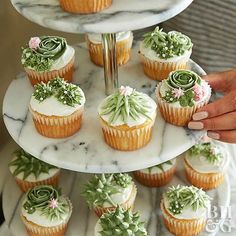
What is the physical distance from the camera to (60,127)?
113 centimetres

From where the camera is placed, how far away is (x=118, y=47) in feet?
4.28

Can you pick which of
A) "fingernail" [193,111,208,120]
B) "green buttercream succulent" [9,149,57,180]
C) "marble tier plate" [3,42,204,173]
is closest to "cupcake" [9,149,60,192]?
"green buttercream succulent" [9,149,57,180]

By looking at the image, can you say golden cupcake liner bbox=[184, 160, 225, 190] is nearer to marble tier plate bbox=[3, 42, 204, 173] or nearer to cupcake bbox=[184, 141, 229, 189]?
cupcake bbox=[184, 141, 229, 189]

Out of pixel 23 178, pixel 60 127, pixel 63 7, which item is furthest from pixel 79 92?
pixel 23 178

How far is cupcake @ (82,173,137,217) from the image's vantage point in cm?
130

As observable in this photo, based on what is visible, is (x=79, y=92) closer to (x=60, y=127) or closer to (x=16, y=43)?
(x=60, y=127)

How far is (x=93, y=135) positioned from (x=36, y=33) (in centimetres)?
64

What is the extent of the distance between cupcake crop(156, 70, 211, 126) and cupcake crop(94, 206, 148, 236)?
236 millimetres

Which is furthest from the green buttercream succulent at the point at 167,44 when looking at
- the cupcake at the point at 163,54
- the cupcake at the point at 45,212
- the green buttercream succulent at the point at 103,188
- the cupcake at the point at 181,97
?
the cupcake at the point at 45,212

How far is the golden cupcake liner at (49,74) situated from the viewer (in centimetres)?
126

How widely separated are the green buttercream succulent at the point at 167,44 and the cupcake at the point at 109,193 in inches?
12.3

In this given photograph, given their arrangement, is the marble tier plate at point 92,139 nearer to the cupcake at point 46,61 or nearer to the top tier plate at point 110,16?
the cupcake at point 46,61

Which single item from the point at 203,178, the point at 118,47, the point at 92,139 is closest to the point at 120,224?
the point at 92,139

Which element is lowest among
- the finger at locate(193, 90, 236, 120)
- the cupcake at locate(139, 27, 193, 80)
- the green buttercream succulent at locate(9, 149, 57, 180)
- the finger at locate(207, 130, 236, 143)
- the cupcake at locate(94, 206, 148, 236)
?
the green buttercream succulent at locate(9, 149, 57, 180)
